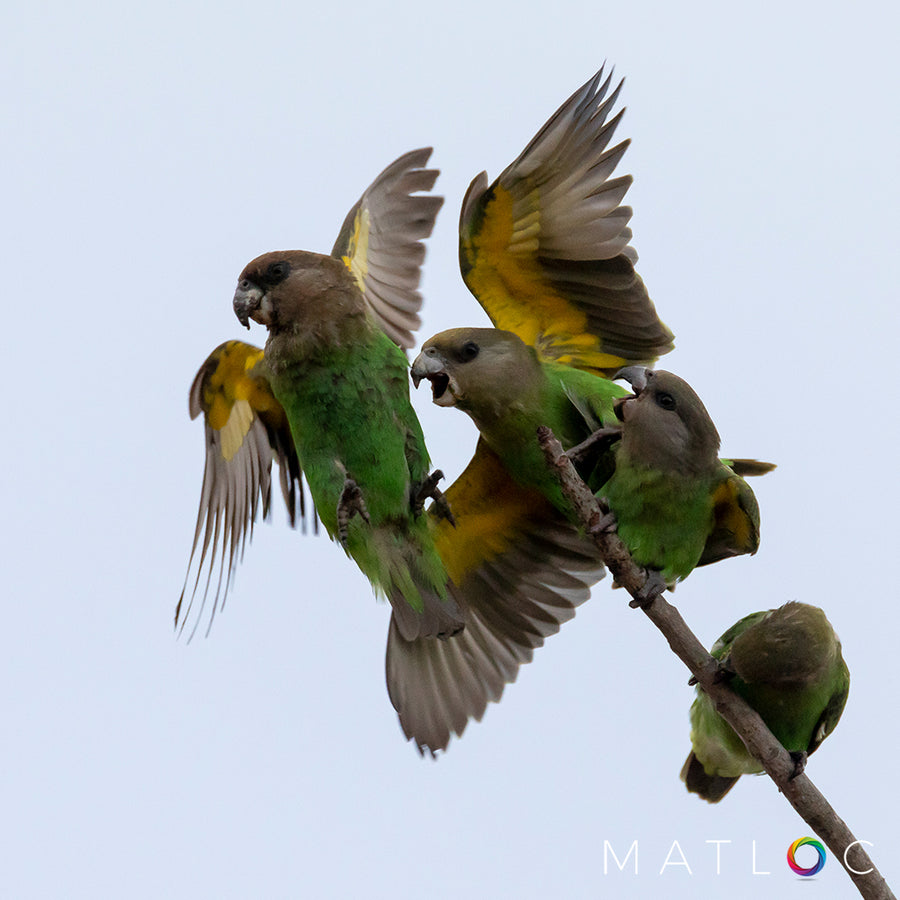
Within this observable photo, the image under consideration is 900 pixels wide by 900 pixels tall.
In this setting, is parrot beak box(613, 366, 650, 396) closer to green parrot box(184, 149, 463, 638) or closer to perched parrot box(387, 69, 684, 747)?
perched parrot box(387, 69, 684, 747)

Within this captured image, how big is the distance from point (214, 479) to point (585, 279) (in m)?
2.85

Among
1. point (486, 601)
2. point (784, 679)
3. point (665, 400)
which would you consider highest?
point (665, 400)

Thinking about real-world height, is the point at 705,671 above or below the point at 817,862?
above

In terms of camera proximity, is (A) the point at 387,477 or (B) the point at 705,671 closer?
(B) the point at 705,671

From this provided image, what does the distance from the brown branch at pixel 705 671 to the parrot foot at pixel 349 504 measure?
1232 millimetres

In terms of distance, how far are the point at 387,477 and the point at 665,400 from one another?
1.67 m

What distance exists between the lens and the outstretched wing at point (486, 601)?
24.5ft

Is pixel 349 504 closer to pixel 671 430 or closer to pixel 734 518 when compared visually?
pixel 671 430

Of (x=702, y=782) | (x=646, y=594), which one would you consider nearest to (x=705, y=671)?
(x=646, y=594)

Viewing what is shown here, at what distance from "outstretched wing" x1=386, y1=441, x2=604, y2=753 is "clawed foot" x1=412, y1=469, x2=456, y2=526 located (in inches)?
16.5

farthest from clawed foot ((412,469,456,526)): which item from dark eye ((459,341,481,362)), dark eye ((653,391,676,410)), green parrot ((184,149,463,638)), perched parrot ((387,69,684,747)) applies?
dark eye ((653,391,676,410))

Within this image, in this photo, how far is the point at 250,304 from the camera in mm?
6723

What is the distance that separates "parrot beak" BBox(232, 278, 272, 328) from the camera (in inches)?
265

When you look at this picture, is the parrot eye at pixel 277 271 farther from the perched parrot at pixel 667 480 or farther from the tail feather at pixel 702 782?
the tail feather at pixel 702 782
